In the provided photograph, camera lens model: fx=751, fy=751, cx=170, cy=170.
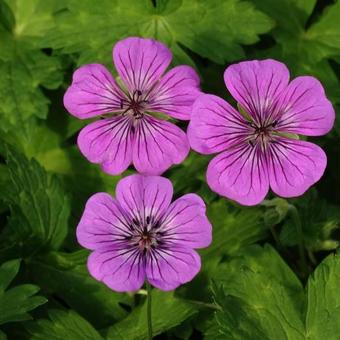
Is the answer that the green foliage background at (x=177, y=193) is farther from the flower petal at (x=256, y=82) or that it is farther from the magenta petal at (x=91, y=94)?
the magenta petal at (x=91, y=94)

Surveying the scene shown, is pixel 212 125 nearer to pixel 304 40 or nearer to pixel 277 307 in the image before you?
pixel 277 307

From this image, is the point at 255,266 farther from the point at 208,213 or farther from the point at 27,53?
the point at 27,53

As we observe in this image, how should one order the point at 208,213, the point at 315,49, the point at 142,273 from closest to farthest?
the point at 142,273 < the point at 208,213 < the point at 315,49

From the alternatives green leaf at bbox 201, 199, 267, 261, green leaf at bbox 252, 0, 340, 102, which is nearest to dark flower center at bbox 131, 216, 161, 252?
green leaf at bbox 201, 199, 267, 261

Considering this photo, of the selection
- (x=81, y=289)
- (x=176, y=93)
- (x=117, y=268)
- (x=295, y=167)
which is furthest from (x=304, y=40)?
(x=117, y=268)

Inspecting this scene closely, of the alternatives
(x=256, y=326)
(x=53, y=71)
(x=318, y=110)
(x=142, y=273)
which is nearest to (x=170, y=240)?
(x=142, y=273)

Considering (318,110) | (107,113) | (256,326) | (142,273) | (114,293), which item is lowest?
(114,293)
